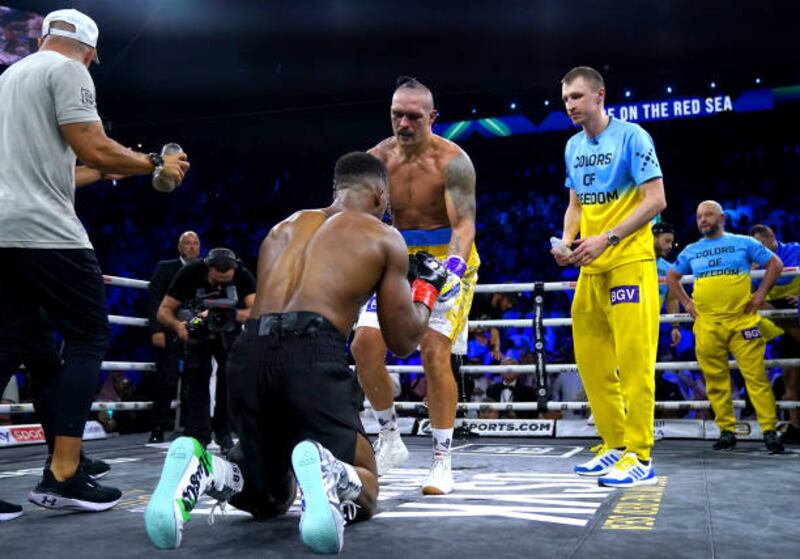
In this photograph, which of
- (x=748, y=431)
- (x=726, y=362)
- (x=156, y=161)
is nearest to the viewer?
(x=156, y=161)

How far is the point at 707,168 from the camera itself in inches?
410

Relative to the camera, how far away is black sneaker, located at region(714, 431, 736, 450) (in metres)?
3.85

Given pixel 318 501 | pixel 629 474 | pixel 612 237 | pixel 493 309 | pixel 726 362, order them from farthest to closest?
pixel 493 309, pixel 726 362, pixel 612 237, pixel 629 474, pixel 318 501

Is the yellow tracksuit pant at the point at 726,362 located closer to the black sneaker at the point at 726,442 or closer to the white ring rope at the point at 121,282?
the black sneaker at the point at 726,442

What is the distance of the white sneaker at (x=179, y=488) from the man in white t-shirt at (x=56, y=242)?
60 cm

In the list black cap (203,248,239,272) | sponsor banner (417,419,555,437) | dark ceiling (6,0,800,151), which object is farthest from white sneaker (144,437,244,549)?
dark ceiling (6,0,800,151)

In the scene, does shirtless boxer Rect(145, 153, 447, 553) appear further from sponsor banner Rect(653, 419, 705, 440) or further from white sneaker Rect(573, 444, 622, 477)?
sponsor banner Rect(653, 419, 705, 440)

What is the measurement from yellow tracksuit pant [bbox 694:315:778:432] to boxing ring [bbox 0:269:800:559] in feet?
1.92

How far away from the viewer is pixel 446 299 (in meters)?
2.59

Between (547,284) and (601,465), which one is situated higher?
(547,284)

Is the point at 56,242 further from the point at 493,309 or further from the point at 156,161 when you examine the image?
the point at 493,309

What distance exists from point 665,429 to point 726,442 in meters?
0.60

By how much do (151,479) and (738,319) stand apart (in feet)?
9.95

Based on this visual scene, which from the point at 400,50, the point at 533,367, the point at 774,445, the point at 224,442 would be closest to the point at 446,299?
the point at 224,442
